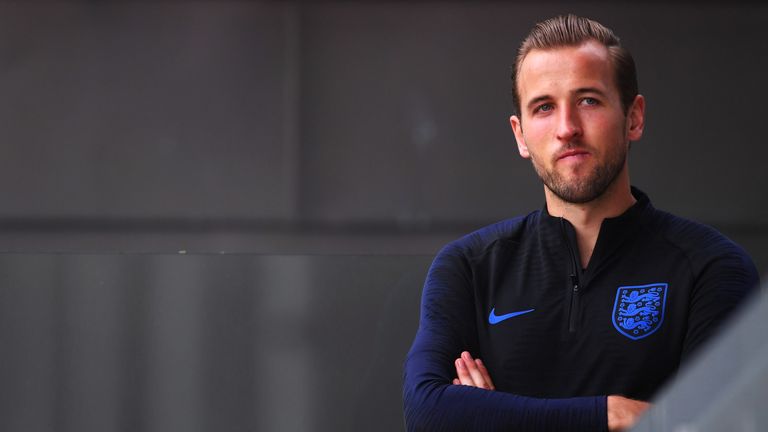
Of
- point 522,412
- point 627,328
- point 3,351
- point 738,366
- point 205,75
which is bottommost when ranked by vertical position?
point 3,351

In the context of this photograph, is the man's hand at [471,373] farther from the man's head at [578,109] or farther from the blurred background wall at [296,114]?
the blurred background wall at [296,114]

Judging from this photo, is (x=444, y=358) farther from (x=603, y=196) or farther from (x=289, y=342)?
(x=289, y=342)

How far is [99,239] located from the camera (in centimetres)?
375

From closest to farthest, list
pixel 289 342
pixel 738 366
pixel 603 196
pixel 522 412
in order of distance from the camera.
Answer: pixel 738 366 < pixel 522 412 < pixel 603 196 < pixel 289 342

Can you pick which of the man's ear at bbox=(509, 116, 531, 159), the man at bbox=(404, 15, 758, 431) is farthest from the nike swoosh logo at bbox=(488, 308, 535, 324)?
the man's ear at bbox=(509, 116, 531, 159)

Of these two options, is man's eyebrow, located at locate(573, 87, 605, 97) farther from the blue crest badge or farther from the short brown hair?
the blue crest badge

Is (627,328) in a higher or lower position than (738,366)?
lower

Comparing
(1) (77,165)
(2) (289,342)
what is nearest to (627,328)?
(2) (289,342)

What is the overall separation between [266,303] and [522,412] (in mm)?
1887

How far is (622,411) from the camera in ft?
6.31

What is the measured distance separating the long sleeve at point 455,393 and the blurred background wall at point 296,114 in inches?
53.8

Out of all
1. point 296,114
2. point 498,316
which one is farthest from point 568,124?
point 296,114

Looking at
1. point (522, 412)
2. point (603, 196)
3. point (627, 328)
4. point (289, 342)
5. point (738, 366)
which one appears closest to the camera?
point (738, 366)

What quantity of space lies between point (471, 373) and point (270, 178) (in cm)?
185
